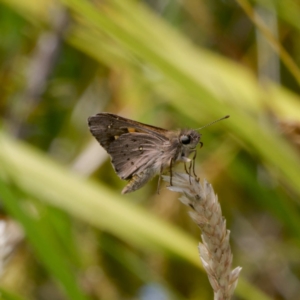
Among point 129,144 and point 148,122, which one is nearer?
point 129,144

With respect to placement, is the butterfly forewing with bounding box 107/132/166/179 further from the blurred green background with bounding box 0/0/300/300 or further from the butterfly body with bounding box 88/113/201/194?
the blurred green background with bounding box 0/0/300/300

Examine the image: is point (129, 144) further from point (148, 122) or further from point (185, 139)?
point (148, 122)

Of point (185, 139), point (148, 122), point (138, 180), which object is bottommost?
point (148, 122)

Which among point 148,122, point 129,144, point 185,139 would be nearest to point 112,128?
point 129,144

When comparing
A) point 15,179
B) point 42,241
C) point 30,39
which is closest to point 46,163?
point 15,179

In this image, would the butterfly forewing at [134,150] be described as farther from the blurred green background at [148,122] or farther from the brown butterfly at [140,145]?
the blurred green background at [148,122]

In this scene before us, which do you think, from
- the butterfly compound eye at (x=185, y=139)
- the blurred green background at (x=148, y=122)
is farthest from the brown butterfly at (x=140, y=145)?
the blurred green background at (x=148, y=122)

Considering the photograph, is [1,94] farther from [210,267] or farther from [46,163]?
[210,267]
